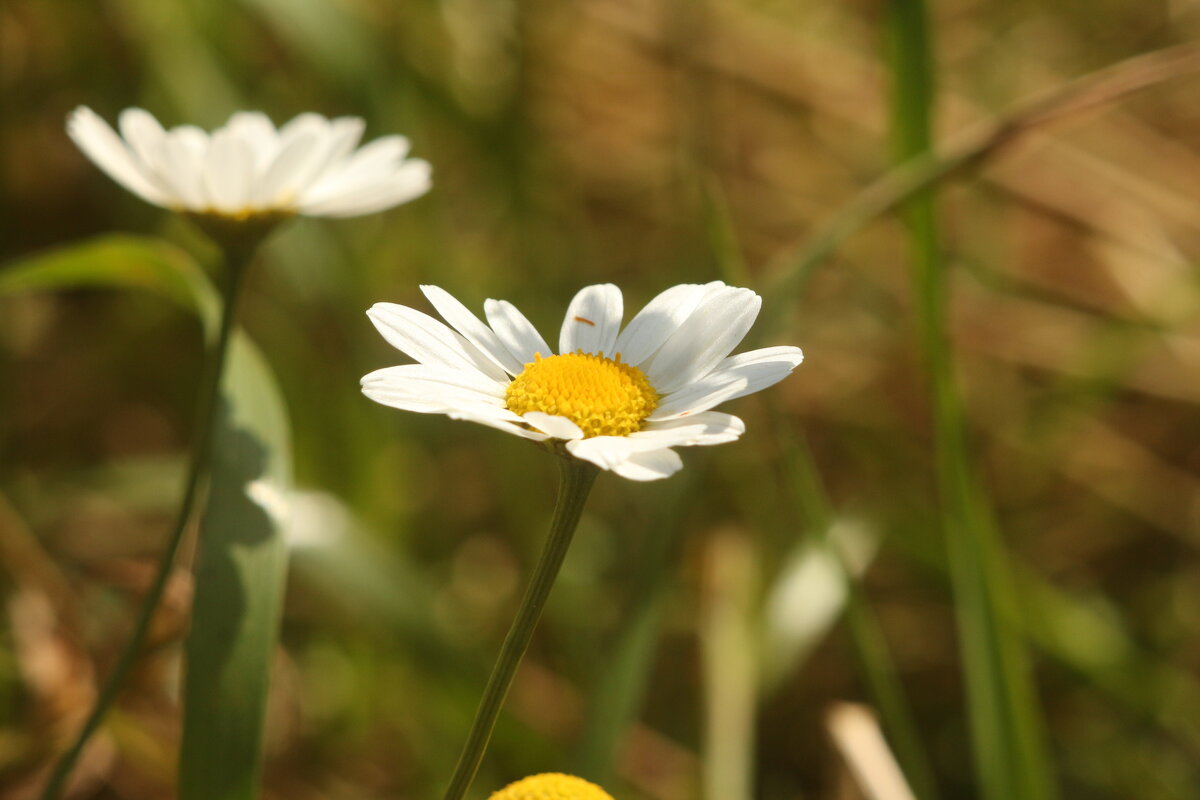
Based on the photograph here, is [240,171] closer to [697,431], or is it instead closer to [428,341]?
[428,341]

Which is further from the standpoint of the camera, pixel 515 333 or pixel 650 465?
pixel 515 333

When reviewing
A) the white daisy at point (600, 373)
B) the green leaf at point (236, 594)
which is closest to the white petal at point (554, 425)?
the white daisy at point (600, 373)

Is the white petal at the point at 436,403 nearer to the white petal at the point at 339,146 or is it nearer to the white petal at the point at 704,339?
the white petal at the point at 704,339

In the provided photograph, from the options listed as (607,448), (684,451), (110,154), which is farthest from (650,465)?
(684,451)

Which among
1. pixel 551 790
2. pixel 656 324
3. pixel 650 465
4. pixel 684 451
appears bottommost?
pixel 551 790

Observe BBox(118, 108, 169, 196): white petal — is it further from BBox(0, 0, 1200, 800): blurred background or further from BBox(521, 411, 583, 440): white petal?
BBox(0, 0, 1200, 800): blurred background

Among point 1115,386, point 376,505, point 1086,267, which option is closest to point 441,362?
point 376,505

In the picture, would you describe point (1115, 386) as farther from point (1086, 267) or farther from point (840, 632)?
point (840, 632)

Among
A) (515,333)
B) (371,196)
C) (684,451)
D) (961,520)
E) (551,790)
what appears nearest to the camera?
(551,790)
